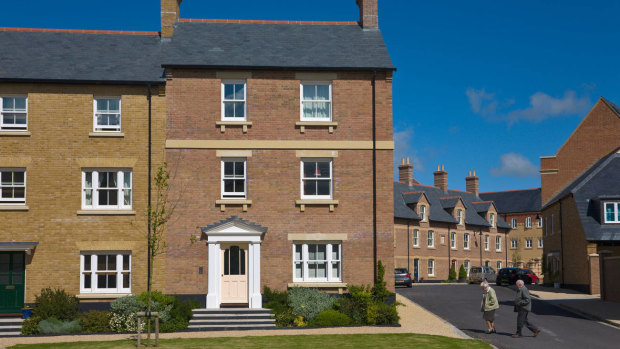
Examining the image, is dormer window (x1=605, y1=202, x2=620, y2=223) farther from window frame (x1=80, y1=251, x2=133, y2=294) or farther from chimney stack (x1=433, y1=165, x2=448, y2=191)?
chimney stack (x1=433, y1=165, x2=448, y2=191)

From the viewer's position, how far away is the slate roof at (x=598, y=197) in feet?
125

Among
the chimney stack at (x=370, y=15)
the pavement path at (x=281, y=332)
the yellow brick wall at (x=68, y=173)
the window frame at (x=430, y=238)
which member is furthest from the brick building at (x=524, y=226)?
the yellow brick wall at (x=68, y=173)

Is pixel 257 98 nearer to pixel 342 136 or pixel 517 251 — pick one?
pixel 342 136

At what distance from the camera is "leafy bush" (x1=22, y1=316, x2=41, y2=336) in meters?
23.8

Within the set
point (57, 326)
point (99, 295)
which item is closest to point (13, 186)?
point (99, 295)

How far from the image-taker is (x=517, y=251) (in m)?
87.8

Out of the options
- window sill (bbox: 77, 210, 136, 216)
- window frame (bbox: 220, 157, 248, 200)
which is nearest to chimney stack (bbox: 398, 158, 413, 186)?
window frame (bbox: 220, 157, 248, 200)

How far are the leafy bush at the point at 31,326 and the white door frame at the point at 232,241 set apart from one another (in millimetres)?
6055

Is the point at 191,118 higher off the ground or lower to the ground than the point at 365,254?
higher

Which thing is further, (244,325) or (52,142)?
(52,142)

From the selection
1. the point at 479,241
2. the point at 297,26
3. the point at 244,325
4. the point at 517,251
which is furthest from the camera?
the point at 517,251

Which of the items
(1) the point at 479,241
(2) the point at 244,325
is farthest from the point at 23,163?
(1) the point at 479,241

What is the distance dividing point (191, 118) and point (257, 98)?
2.68 metres

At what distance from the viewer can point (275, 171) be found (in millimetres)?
27047
